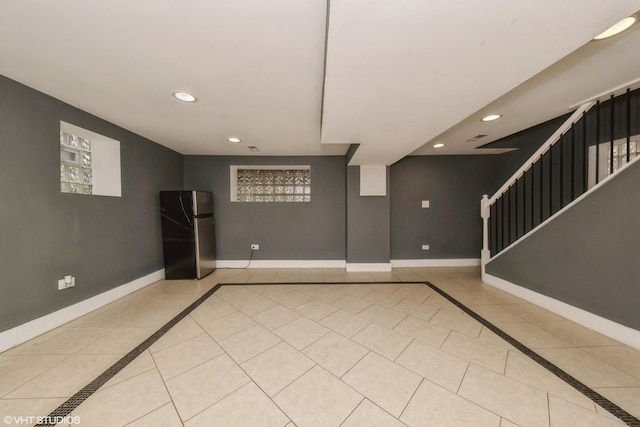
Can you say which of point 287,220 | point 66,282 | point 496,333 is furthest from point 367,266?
point 66,282

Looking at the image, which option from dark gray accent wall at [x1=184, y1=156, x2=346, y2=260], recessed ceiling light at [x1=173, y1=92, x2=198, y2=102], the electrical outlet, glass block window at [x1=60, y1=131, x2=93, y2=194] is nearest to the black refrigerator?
dark gray accent wall at [x1=184, y1=156, x2=346, y2=260]

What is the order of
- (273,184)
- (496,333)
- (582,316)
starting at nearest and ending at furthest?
(496,333) < (582,316) < (273,184)

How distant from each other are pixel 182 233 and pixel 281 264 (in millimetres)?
1834

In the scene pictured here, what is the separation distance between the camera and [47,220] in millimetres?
2047

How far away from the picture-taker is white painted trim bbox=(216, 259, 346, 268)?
4238 mm

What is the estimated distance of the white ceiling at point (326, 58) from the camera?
3.07ft

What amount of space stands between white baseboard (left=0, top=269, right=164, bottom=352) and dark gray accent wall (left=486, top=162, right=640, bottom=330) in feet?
17.3

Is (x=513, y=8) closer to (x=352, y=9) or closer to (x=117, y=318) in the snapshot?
(x=352, y=9)

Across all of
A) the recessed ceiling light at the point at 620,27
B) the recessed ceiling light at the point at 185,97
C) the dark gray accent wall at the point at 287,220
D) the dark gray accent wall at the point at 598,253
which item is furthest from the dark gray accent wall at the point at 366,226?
the recessed ceiling light at the point at 620,27

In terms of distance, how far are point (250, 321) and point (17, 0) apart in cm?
263

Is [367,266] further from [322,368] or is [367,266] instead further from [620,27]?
[620,27]

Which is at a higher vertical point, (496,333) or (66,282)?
(66,282)

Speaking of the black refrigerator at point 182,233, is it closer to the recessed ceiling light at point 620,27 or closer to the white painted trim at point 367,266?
the white painted trim at point 367,266

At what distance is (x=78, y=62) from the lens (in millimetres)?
1529
